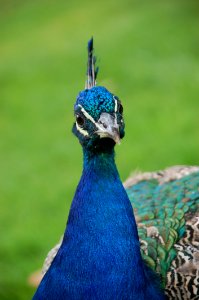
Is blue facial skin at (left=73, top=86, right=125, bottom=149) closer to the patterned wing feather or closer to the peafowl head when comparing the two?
the peafowl head

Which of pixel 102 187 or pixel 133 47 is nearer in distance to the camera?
pixel 102 187

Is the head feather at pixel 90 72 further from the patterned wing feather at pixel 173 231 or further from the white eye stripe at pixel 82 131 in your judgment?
the patterned wing feather at pixel 173 231

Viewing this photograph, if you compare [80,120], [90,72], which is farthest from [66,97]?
[80,120]

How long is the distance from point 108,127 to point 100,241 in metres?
0.43

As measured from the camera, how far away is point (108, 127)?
2.34m

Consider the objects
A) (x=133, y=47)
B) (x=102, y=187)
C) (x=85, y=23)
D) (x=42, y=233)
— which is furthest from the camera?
(x=85, y=23)

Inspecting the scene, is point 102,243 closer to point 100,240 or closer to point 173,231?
point 100,240

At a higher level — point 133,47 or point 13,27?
point 13,27

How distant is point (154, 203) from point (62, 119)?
3210 mm

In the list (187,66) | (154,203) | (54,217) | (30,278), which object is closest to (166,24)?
(187,66)

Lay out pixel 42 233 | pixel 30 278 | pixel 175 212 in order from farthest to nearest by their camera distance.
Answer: pixel 42 233 < pixel 30 278 < pixel 175 212

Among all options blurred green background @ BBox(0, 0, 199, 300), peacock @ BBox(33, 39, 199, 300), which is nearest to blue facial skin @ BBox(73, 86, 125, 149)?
peacock @ BBox(33, 39, 199, 300)

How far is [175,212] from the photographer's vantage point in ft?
9.52

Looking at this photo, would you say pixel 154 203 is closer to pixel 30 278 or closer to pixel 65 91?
pixel 30 278
